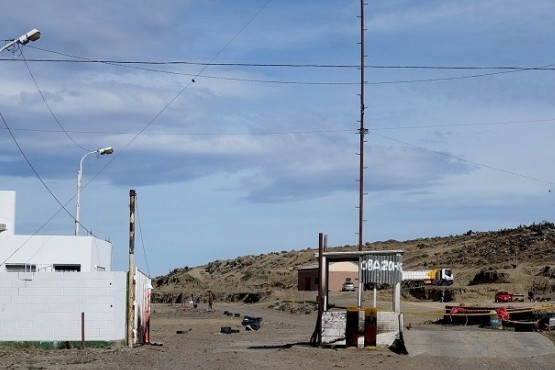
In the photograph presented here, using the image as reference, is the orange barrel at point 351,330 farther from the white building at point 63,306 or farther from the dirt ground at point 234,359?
the white building at point 63,306

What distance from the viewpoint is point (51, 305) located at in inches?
1072

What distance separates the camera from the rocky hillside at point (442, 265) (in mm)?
80000

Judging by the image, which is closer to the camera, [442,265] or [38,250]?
[38,250]

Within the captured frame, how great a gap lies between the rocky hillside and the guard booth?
147 feet

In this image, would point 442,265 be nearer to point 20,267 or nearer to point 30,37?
point 20,267

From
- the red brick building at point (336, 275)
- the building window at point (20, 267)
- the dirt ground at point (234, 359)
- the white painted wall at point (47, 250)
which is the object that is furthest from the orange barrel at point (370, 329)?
the red brick building at point (336, 275)

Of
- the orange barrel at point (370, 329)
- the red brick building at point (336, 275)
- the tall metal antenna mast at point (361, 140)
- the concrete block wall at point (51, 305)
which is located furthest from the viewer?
the red brick building at point (336, 275)

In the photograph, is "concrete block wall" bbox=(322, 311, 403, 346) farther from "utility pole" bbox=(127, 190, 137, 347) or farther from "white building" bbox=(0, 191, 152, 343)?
"white building" bbox=(0, 191, 152, 343)

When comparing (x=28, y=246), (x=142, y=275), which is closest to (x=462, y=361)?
(x=142, y=275)

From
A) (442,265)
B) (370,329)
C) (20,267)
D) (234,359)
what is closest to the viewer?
(234,359)

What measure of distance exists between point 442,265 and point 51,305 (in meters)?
77.3

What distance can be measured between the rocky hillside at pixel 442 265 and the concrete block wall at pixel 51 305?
158ft

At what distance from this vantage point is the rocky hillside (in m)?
80.0

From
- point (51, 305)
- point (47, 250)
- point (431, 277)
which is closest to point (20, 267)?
point (47, 250)
